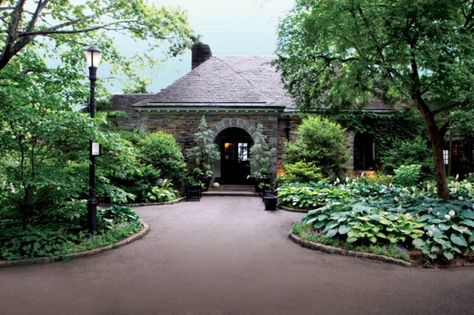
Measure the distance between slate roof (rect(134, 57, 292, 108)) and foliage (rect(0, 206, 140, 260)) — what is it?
955 cm

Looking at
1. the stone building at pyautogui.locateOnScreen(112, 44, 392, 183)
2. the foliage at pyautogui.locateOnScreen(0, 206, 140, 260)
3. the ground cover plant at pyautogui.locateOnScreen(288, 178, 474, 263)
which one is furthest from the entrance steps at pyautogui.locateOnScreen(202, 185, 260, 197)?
the foliage at pyautogui.locateOnScreen(0, 206, 140, 260)

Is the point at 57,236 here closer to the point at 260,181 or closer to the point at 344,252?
the point at 344,252

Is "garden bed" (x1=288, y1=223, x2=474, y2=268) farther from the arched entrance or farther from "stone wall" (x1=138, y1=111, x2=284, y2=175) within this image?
the arched entrance

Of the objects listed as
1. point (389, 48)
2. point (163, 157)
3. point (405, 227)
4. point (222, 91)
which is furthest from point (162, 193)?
point (389, 48)

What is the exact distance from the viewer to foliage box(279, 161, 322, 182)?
13.8 meters

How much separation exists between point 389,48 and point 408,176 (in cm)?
785

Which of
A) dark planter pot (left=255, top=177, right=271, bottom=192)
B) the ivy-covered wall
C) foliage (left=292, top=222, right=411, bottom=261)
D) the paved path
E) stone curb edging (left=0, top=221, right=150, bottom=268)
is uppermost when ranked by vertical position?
the ivy-covered wall

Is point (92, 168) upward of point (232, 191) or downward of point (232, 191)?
upward

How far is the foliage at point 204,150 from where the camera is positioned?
15.8 metres

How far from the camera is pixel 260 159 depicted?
611 inches

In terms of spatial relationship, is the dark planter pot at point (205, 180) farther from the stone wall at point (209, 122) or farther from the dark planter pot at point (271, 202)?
the dark planter pot at point (271, 202)

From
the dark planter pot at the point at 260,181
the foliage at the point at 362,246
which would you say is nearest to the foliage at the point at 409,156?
the dark planter pot at the point at 260,181

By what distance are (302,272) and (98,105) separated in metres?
16.9

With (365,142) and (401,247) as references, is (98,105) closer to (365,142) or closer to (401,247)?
(365,142)
